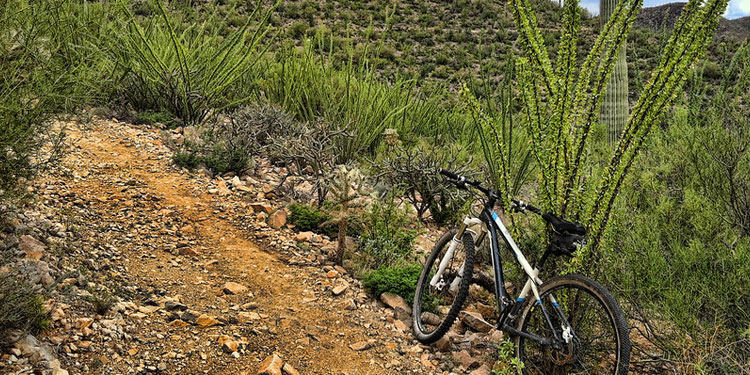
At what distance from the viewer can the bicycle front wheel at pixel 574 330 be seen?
8.21ft

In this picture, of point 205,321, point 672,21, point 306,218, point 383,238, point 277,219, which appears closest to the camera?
point 205,321

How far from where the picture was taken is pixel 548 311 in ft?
9.87

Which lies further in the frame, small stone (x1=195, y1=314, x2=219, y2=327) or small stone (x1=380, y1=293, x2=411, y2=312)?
small stone (x1=380, y1=293, x2=411, y2=312)

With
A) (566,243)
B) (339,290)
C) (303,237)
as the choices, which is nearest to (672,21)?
(303,237)

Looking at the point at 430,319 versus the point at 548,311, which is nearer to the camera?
the point at 548,311

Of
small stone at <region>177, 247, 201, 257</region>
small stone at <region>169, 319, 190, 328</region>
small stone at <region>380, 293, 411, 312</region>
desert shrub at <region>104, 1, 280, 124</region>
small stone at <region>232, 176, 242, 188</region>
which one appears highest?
desert shrub at <region>104, 1, 280, 124</region>

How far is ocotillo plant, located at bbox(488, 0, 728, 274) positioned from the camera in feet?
9.12

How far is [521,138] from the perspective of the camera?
7.43m

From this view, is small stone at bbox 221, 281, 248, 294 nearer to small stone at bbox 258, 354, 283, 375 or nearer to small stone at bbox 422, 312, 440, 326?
small stone at bbox 258, 354, 283, 375

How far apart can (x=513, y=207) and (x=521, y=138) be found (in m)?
4.46

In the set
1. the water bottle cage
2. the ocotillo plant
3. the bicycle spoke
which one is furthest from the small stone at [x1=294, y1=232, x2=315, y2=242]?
the water bottle cage

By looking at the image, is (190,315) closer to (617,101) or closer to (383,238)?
(383,238)

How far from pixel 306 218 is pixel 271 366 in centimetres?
205

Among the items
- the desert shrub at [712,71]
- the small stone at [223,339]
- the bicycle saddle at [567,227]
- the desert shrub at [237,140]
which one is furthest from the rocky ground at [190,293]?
the desert shrub at [712,71]
